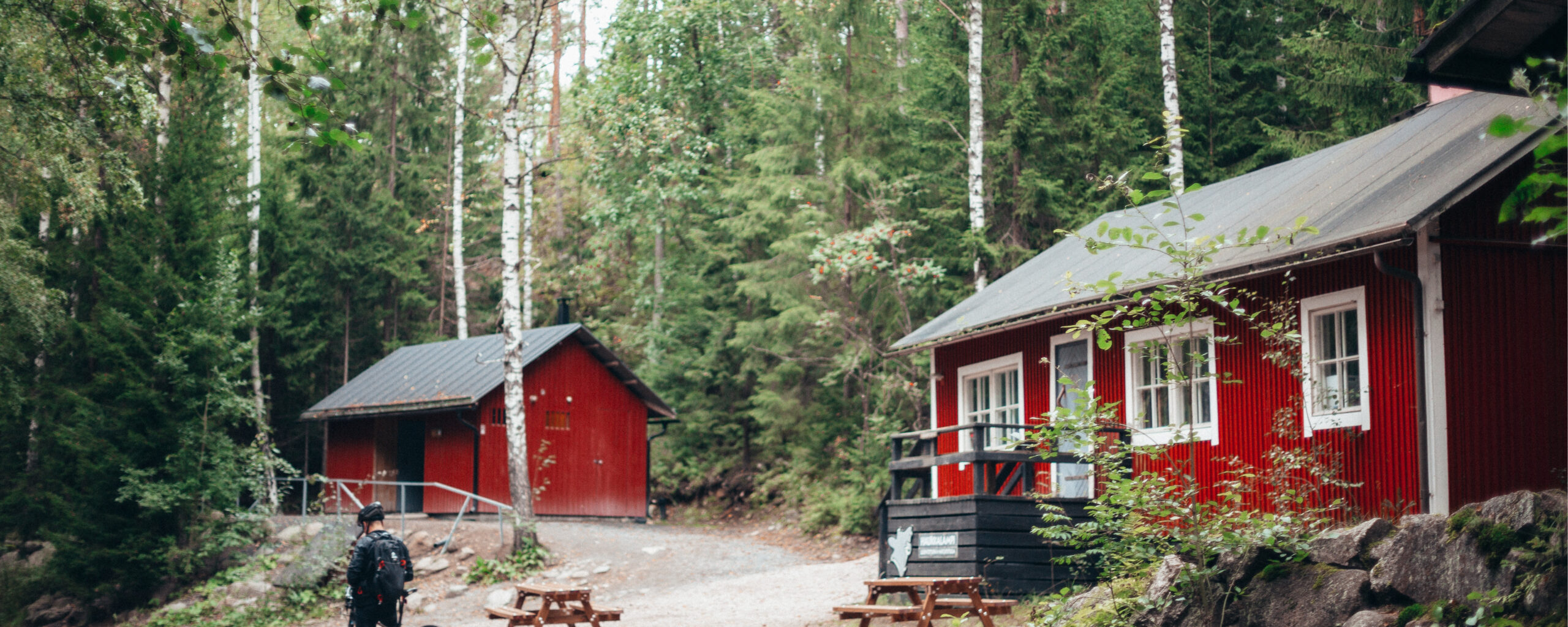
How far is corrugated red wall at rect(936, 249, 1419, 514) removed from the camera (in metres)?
10.0

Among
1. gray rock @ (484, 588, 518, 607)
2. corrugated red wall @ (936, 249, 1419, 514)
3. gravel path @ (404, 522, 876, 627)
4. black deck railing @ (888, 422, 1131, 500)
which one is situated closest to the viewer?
corrugated red wall @ (936, 249, 1419, 514)

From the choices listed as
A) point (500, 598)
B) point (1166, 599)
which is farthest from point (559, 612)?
point (1166, 599)

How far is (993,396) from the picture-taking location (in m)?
16.1

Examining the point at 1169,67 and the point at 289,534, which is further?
the point at 289,534

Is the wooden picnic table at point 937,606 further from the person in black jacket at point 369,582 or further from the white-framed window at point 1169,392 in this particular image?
the person in black jacket at point 369,582

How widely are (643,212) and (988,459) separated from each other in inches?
814

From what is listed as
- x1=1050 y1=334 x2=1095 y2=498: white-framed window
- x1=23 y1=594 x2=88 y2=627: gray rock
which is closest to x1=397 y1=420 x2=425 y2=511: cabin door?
x1=23 y1=594 x2=88 y2=627: gray rock

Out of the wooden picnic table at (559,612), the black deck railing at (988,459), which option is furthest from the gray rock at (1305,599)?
the wooden picnic table at (559,612)

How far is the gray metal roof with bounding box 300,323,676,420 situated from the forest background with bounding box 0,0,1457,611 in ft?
6.94

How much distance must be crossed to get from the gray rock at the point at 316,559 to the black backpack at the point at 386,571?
31.4ft

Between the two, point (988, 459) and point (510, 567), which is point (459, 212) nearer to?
point (510, 567)

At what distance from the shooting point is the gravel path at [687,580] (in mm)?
14805

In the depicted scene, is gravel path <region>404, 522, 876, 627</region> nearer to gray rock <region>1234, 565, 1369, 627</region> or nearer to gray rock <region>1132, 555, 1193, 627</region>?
gray rock <region>1132, 555, 1193, 627</region>

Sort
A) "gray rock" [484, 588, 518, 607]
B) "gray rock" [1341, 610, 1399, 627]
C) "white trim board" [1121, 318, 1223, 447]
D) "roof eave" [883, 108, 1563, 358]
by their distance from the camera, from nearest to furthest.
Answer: "gray rock" [1341, 610, 1399, 627], "roof eave" [883, 108, 1563, 358], "white trim board" [1121, 318, 1223, 447], "gray rock" [484, 588, 518, 607]
